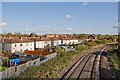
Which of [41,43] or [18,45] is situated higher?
[41,43]

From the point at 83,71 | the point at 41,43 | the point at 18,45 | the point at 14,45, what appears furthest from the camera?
the point at 41,43

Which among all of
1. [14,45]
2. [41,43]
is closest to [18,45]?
[14,45]

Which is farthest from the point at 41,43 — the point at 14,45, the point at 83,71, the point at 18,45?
the point at 83,71

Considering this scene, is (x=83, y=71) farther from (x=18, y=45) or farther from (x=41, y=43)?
(x=41, y=43)

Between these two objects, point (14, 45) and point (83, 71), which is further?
point (14, 45)

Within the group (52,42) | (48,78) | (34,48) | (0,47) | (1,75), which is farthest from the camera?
(52,42)

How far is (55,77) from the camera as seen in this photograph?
1870 centimetres

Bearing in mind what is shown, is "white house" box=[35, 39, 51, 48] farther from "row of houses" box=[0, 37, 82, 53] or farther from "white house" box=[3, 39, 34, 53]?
"white house" box=[3, 39, 34, 53]

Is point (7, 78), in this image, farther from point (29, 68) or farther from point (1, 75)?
point (29, 68)

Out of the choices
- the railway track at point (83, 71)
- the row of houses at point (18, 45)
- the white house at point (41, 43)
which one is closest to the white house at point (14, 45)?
the row of houses at point (18, 45)

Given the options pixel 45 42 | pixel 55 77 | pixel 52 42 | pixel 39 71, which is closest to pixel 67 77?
pixel 55 77

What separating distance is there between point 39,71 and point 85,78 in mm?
4677

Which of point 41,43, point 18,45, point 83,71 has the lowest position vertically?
point 83,71

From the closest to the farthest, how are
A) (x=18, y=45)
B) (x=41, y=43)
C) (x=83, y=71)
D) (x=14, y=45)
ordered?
(x=83, y=71), (x=14, y=45), (x=18, y=45), (x=41, y=43)
